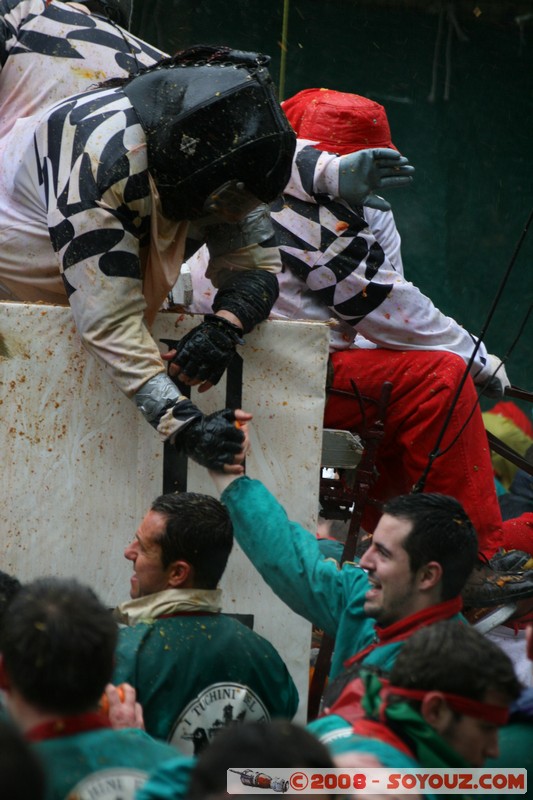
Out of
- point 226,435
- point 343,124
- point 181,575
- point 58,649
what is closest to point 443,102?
point 343,124

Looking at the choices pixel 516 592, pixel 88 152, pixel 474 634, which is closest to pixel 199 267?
pixel 88 152

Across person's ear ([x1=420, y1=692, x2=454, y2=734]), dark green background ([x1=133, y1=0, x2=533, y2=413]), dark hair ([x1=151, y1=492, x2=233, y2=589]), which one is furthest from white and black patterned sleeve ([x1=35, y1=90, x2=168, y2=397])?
dark green background ([x1=133, y1=0, x2=533, y2=413])

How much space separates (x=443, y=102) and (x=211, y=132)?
168 inches

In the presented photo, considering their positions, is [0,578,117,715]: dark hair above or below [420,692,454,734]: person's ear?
above

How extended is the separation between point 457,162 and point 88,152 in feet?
14.3

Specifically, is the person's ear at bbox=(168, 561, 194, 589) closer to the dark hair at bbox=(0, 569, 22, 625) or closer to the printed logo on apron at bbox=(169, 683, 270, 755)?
the printed logo on apron at bbox=(169, 683, 270, 755)

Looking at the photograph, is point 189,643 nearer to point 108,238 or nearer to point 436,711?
point 436,711

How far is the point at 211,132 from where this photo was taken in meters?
3.87

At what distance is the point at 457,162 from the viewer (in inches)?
307

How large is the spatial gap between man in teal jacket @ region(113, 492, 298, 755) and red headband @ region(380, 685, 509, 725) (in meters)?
0.85

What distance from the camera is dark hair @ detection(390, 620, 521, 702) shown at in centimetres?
246

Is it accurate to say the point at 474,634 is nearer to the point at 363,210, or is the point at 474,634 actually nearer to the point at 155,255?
the point at 155,255

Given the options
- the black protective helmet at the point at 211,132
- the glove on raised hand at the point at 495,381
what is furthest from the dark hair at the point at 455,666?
A: the glove on raised hand at the point at 495,381

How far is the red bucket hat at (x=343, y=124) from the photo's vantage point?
192 inches
